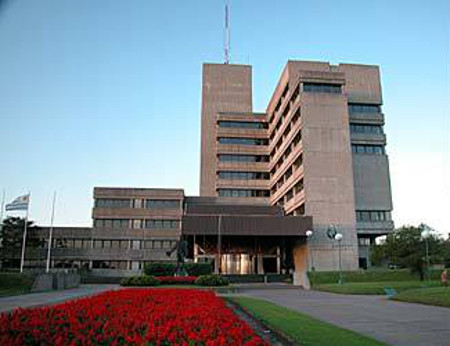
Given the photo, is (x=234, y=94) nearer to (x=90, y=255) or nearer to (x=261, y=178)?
(x=261, y=178)

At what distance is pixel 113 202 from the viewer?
251 feet

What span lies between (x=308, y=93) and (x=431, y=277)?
27.7m

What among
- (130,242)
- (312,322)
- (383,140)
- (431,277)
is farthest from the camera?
(130,242)

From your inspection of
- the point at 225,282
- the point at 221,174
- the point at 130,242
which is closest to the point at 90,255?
the point at 130,242

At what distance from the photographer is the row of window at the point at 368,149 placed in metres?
68.8

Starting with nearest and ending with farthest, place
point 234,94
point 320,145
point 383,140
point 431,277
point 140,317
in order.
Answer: point 140,317
point 431,277
point 320,145
point 383,140
point 234,94

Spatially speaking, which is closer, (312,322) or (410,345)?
(410,345)

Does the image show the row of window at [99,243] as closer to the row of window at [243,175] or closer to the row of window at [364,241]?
the row of window at [243,175]

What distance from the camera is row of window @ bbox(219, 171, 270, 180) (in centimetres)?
7894

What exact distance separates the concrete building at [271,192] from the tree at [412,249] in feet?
27.2

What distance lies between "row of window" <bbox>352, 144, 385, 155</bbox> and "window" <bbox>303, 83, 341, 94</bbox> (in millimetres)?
13244

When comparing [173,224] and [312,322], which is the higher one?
[173,224]

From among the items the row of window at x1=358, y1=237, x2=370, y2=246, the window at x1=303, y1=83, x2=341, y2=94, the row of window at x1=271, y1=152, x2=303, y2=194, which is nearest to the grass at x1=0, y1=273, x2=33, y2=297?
the row of window at x1=271, y1=152, x2=303, y2=194

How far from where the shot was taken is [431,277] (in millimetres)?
42562
